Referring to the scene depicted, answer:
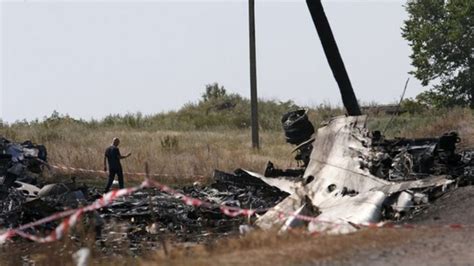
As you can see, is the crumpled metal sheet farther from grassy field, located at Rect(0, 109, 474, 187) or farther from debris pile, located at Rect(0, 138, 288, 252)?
grassy field, located at Rect(0, 109, 474, 187)

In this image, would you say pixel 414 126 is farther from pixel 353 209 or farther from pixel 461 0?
pixel 353 209

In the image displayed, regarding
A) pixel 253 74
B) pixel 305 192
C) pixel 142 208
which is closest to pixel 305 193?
pixel 305 192

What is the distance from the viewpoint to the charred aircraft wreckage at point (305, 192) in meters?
11.9

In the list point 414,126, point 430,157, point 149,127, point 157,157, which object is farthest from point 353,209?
point 149,127

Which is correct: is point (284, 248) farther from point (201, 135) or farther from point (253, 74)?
point (201, 135)

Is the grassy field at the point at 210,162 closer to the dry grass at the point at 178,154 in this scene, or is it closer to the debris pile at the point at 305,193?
the dry grass at the point at 178,154

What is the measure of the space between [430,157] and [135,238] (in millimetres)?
5926

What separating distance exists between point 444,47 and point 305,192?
40790mm

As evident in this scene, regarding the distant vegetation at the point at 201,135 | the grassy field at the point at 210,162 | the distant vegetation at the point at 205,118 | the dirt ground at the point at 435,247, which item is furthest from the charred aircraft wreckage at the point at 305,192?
the distant vegetation at the point at 205,118

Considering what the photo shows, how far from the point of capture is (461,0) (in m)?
51.2

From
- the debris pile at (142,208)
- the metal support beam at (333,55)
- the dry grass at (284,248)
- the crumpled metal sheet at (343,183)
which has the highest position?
the metal support beam at (333,55)

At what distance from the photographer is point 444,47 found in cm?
5206

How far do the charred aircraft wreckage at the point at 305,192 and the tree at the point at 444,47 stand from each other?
3483 cm

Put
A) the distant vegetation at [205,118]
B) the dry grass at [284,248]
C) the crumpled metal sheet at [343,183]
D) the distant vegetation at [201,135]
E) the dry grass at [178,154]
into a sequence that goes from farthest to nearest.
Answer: the distant vegetation at [205,118]
the distant vegetation at [201,135]
the dry grass at [178,154]
the crumpled metal sheet at [343,183]
the dry grass at [284,248]
